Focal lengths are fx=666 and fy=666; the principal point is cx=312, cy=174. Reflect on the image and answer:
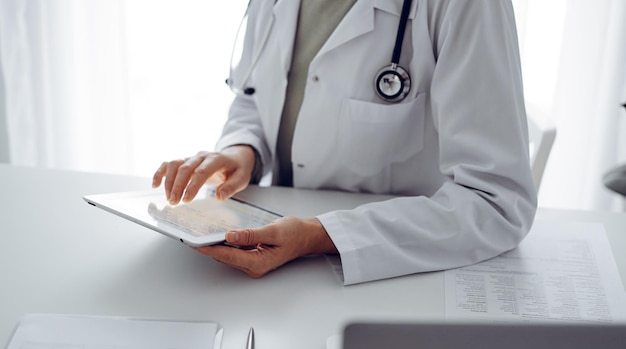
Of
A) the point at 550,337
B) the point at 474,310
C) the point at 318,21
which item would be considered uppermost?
the point at 318,21

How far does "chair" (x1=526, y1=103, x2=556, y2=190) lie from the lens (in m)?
1.27

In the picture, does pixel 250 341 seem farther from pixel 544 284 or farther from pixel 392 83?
pixel 392 83

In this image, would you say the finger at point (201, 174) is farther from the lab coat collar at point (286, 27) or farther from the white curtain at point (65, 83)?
the white curtain at point (65, 83)

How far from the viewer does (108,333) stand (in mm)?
755

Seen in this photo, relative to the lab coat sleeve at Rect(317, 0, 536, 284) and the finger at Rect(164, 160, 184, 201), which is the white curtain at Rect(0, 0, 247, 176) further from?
the lab coat sleeve at Rect(317, 0, 536, 284)

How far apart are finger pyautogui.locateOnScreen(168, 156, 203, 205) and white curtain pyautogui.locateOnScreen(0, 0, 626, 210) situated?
3.96 ft

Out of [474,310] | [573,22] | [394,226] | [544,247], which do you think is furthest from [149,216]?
[573,22]

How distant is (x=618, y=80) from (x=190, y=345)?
1.79m

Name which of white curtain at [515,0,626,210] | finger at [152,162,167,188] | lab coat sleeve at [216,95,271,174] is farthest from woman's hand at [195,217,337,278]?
white curtain at [515,0,626,210]

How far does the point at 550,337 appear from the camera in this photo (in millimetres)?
442

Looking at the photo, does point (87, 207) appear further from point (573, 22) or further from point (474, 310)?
point (573, 22)

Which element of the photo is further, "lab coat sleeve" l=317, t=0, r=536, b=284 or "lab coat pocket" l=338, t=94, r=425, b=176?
"lab coat pocket" l=338, t=94, r=425, b=176

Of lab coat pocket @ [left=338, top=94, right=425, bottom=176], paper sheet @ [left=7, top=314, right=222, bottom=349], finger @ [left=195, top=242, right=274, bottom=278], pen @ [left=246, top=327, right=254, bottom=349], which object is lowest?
paper sheet @ [left=7, top=314, right=222, bottom=349]

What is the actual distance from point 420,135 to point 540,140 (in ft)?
0.85
